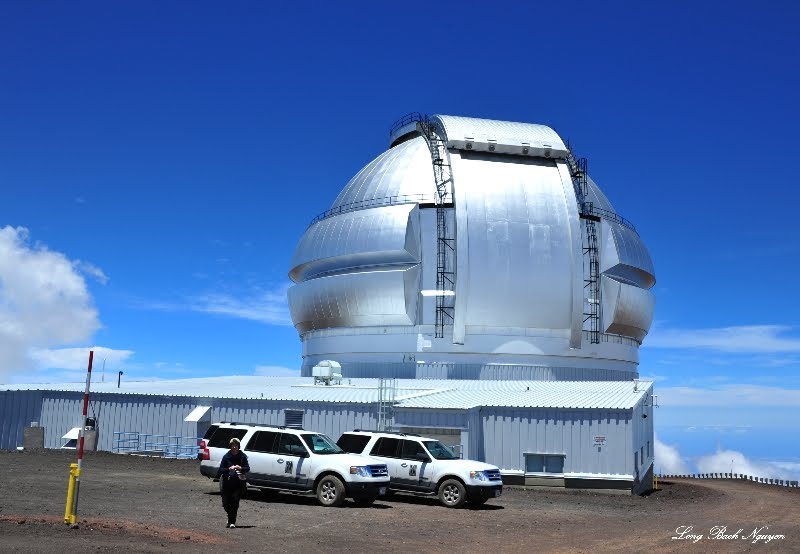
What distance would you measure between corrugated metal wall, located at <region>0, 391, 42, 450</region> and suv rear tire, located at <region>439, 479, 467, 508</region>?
21470mm

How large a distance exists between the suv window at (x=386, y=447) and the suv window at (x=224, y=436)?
3.39 meters

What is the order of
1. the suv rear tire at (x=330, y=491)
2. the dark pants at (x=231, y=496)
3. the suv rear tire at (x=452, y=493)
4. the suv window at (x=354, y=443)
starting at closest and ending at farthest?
the dark pants at (x=231, y=496)
the suv rear tire at (x=330, y=491)
the suv rear tire at (x=452, y=493)
the suv window at (x=354, y=443)

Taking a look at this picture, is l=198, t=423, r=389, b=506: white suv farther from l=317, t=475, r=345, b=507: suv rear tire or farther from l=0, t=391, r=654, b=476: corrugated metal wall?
l=0, t=391, r=654, b=476: corrugated metal wall

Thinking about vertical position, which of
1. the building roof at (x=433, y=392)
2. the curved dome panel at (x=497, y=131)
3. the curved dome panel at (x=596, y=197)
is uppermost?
the curved dome panel at (x=497, y=131)

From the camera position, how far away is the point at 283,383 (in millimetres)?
38094

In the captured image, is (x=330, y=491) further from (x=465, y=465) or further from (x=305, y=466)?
(x=465, y=465)

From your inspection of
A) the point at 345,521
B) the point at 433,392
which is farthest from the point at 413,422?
the point at 345,521

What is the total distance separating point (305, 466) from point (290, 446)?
0.69 meters

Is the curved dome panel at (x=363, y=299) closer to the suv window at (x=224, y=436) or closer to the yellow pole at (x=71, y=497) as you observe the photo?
the suv window at (x=224, y=436)

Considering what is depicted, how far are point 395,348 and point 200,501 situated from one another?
63.5 ft

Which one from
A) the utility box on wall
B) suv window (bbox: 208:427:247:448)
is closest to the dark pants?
suv window (bbox: 208:427:247:448)

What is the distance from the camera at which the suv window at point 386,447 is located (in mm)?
21359

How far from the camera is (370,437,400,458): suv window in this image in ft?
70.1

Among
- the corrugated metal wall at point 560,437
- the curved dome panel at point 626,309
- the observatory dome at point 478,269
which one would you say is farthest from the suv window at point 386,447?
the curved dome panel at point 626,309
